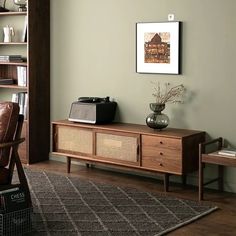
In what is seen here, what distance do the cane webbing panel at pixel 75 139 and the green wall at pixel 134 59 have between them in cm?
46

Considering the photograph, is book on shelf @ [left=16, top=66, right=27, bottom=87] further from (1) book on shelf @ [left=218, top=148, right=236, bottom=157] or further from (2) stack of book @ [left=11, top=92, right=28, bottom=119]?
(1) book on shelf @ [left=218, top=148, right=236, bottom=157]

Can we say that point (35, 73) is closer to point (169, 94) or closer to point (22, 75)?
point (22, 75)

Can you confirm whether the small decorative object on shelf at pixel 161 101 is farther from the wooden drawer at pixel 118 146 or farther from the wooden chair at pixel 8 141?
the wooden chair at pixel 8 141

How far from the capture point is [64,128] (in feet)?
18.0

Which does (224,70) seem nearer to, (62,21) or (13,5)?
(62,21)

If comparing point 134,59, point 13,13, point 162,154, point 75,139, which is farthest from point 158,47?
point 13,13

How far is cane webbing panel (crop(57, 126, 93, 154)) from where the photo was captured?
531cm

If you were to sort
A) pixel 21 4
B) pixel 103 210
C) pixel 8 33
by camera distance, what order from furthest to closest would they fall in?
1. pixel 8 33
2. pixel 21 4
3. pixel 103 210

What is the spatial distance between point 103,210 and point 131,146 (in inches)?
38.0

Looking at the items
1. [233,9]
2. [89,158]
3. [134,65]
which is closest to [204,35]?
[233,9]

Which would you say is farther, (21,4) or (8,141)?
(21,4)

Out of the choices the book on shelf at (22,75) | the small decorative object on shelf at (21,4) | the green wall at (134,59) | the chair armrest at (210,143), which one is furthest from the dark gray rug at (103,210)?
the small decorative object on shelf at (21,4)

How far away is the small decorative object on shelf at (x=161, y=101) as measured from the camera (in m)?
4.94

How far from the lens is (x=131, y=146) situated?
4980 mm
